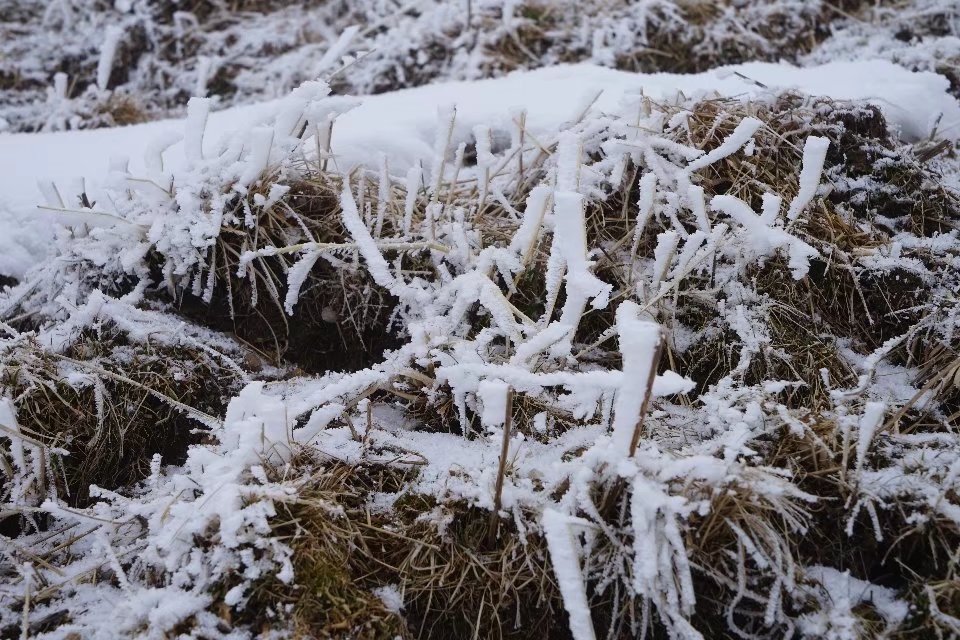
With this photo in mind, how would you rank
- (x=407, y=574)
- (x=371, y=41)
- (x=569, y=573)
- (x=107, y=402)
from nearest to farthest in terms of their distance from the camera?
(x=569, y=573) < (x=407, y=574) < (x=107, y=402) < (x=371, y=41)

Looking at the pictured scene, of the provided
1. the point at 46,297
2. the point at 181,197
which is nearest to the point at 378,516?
the point at 181,197

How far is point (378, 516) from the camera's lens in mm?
1580

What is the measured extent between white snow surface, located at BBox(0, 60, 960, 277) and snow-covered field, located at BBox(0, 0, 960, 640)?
20mm

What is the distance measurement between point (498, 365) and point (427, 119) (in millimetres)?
1510

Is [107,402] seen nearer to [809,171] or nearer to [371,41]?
[809,171]

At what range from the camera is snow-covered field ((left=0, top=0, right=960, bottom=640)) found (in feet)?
4.56

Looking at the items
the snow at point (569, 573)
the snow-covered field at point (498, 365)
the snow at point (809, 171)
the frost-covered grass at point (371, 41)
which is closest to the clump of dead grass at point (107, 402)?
the snow-covered field at point (498, 365)

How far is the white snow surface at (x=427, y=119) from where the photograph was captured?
2.44m

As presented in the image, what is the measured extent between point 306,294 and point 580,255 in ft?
3.53

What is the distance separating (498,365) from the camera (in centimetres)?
180

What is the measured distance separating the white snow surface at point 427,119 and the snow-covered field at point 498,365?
0.8 inches

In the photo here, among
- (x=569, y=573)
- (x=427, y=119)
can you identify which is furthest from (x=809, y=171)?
(x=427, y=119)

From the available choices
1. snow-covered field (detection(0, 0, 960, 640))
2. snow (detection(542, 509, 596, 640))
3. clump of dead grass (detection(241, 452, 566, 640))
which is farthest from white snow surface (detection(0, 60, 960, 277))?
snow (detection(542, 509, 596, 640))

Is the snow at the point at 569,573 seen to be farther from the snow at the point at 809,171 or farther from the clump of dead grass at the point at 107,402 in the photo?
the snow at the point at 809,171
